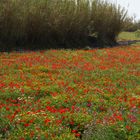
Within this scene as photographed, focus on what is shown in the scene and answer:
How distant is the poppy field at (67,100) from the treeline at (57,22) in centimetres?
538

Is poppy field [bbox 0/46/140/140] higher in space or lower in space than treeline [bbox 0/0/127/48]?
lower

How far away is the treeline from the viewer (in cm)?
2198

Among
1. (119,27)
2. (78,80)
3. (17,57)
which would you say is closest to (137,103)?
(78,80)

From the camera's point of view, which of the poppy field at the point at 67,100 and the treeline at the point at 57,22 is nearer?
the poppy field at the point at 67,100

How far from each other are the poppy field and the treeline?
538 centimetres

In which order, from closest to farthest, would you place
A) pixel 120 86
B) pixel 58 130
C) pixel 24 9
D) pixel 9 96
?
pixel 58 130 < pixel 9 96 < pixel 120 86 < pixel 24 9

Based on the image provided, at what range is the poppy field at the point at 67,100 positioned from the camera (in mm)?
7102

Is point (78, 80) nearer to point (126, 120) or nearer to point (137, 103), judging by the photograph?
point (137, 103)

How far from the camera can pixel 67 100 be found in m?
9.69

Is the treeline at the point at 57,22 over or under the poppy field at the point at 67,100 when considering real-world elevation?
over

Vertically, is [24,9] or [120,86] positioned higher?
[24,9]

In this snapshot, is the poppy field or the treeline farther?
the treeline

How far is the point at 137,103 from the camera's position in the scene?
32.8 feet

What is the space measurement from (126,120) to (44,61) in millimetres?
9569
